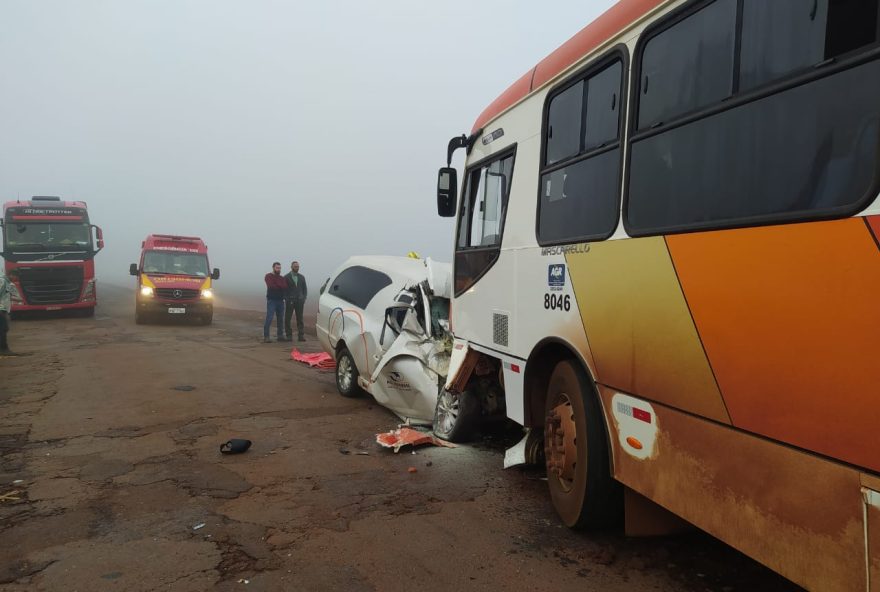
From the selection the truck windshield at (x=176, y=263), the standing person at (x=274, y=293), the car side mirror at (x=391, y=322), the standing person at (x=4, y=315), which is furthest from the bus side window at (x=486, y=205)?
the truck windshield at (x=176, y=263)

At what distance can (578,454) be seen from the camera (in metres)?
3.54

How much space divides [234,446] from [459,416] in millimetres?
2153

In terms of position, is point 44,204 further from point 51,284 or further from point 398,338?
point 398,338

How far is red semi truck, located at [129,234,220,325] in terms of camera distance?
54.3 ft

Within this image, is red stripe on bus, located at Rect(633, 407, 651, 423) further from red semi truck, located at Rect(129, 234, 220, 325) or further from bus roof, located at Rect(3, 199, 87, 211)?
bus roof, located at Rect(3, 199, 87, 211)

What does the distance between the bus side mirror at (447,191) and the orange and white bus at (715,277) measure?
1531 mm

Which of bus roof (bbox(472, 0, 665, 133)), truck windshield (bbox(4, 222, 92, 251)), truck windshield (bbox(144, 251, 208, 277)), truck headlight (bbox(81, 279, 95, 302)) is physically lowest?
truck headlight (bbox(81, 279, 95, 302))

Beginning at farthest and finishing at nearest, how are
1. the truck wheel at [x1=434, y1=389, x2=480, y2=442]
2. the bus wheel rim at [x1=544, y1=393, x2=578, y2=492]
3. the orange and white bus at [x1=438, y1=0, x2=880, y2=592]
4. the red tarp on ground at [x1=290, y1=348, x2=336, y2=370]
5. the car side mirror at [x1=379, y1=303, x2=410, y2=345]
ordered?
the red tarp on ground at [x1=290, y1=348, x2=336, y2=370] < the car side mirror at [x1=379, y1=303, x2=410, y2=345] < the truck wheel at [x1=434, y1=389, x2=480, y2=442] < the bus wheel rim at [x1=544, y1=393, x2=578, y2=492] < the orange and white bus at [x1=438, y1=0, x2=880, y2=592]

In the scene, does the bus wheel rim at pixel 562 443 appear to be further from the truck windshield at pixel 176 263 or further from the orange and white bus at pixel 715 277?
the truck windshield at pixel 176 263

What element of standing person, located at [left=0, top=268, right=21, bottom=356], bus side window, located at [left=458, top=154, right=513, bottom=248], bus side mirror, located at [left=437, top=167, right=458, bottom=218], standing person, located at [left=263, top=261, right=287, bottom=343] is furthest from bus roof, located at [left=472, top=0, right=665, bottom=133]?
standing person, located at [left=0, top=268, right=21, bottom=356]

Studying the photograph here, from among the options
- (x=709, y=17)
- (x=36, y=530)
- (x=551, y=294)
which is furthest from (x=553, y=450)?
(x=36, y=530)

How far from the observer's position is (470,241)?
209 inches

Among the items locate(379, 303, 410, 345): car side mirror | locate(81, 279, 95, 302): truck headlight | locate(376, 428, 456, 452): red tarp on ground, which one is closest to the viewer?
locate(376, 428, 456, 452): red tarp on ground

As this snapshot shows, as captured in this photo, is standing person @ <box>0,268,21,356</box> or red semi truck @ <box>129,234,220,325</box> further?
red semi truck @ <box>129,234,220,325</box>
